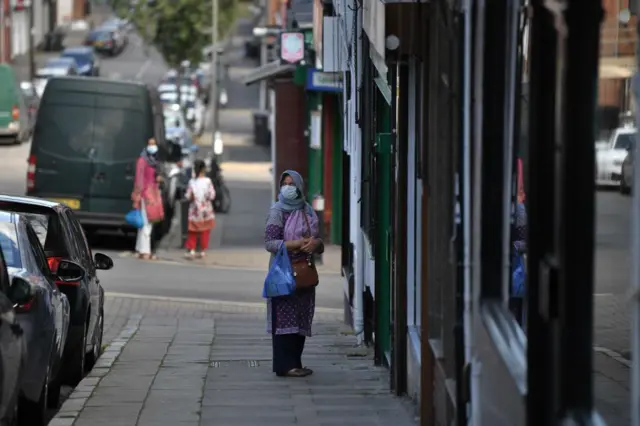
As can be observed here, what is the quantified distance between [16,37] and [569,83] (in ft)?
270

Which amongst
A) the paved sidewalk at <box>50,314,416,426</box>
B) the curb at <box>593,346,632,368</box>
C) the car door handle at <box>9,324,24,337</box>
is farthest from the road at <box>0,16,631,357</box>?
the paved sidewalk at <box>50,314,416,426</box>

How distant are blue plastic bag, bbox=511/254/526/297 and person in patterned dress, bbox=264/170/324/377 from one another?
4.94m

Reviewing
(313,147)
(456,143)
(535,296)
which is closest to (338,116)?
(313,147)

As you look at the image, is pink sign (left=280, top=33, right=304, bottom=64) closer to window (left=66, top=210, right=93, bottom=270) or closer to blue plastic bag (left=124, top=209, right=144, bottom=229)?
blue plastic bag (left=124, top=209, right=144, bottom=229)

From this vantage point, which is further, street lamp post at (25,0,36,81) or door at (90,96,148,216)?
→ street lamp post at (25,0,36,81)

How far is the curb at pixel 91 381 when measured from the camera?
32.5 feet

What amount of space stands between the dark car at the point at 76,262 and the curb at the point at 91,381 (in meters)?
0.17

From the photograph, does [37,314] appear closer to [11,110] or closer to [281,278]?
[281,278]

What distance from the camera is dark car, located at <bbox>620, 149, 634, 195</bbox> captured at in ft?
16.4

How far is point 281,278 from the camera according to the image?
12.0 m

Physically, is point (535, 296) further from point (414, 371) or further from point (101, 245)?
point (101, 245)

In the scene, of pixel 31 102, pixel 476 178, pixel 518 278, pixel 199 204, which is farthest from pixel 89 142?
pixel 31 102

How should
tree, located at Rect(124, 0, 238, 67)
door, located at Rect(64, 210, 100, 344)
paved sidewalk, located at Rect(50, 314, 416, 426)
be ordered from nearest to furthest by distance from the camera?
paved sidewalk, located at Rect(50, 314, 416, 426) → door, located at Rect(64, 210, 100, 344) → tree, located at Rect(124, 0, 238, 67)

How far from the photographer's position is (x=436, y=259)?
29.1ft
